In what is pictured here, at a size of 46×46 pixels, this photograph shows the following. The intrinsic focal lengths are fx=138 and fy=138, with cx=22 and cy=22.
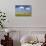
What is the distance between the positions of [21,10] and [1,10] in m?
0.55

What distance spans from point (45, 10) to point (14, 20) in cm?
90

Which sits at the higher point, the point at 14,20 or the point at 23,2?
the point at 23,2

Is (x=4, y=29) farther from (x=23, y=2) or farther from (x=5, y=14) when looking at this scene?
(x=23, y=2)

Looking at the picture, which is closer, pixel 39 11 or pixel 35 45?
pixel 35 45

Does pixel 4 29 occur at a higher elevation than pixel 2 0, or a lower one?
lower

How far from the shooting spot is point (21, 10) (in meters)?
3.79

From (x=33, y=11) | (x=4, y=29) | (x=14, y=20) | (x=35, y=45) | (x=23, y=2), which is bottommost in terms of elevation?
(x=35, y=45)

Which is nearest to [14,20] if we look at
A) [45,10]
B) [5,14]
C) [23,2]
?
[5,14]

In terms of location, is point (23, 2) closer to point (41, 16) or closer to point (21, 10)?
point (21, 10)

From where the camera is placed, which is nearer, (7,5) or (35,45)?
(35,45)

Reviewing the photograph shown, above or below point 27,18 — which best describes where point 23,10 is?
above

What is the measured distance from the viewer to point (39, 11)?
12.6ft

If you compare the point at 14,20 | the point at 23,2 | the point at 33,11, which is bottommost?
the point at 14,20

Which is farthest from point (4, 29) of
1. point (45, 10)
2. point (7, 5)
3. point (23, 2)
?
point (45, 10)
